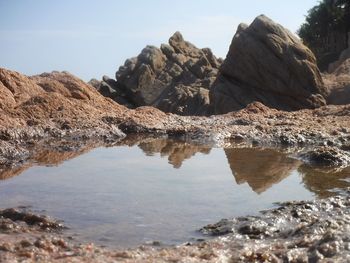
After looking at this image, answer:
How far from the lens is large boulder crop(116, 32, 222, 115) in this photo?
2595 cm

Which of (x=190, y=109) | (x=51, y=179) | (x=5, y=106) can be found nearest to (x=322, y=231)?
(x=51, y=179)

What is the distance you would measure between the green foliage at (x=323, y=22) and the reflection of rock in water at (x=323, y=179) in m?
34.4

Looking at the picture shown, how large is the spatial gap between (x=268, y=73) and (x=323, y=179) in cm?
1198

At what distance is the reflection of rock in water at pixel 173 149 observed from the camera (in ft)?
25.1

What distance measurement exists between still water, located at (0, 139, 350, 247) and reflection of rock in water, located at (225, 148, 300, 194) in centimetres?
1

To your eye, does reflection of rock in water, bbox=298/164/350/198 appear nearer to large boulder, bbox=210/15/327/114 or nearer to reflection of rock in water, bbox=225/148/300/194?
reflection of rock in water, bbox=225/148/300/194

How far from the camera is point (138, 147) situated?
28.2 ft

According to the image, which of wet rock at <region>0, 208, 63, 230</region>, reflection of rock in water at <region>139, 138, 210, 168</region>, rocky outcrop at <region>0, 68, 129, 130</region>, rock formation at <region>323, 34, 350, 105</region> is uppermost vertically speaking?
rock formation at <region>323, 34, 350, 105</region>

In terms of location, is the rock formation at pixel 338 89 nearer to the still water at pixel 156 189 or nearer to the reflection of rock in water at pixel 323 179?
the still water at pixel 156 189

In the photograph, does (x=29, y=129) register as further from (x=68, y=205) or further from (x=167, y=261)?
(x=167, y=261)

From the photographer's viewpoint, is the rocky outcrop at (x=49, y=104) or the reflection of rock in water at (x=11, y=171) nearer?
the reflection of rock in water at (x=11, y=171)

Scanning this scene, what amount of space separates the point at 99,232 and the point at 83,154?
13.1ft


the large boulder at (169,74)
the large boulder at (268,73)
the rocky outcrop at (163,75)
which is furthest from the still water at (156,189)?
the rocky outcrop at (163,75)

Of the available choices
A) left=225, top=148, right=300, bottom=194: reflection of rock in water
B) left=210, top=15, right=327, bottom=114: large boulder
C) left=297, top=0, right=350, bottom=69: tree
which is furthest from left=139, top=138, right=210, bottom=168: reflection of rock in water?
left=297, top=0, right=350, bottom=69: tree
